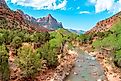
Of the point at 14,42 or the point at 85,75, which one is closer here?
the point at 85,75

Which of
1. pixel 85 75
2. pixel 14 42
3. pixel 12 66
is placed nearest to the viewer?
pixel 12 66

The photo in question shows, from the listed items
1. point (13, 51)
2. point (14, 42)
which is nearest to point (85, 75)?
point (13, 51)

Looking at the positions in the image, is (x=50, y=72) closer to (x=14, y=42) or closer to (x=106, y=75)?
(x=106, y=75)

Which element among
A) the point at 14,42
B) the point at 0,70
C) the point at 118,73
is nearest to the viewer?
the point at 0,70

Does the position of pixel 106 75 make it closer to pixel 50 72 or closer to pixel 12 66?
pixel 50 72

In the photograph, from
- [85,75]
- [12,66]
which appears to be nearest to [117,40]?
[85,75]

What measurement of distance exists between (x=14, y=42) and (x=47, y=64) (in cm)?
2326

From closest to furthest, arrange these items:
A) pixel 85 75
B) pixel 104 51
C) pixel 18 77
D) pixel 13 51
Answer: pixel 18 77
pixel 85 75
pixel 13 51
pixel 104 51

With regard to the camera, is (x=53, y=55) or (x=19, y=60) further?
(x=53, y=55)

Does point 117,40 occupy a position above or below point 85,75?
above

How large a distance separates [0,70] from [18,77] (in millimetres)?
6185

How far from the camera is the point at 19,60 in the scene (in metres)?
46.2

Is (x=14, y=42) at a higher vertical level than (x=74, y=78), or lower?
higher

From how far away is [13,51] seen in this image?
70375mm
